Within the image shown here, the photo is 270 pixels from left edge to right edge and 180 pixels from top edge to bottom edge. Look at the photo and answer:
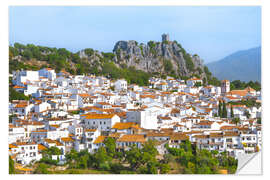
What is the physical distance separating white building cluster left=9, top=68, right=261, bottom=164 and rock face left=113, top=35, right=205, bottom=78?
1888cm

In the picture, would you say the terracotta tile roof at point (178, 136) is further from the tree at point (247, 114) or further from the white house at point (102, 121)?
the tree at point (247, 114)

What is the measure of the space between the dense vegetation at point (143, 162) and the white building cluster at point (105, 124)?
68 centimetres

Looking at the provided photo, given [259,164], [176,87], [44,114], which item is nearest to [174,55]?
[176,87]

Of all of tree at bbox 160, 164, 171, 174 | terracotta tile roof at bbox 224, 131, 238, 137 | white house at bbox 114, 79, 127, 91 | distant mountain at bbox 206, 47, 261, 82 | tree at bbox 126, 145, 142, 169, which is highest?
distant mountain at bbox 206, 47, 261, 82

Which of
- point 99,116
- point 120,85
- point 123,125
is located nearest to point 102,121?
point 99,116

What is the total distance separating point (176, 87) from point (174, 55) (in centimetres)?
1360

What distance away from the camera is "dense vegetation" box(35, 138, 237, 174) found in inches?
506

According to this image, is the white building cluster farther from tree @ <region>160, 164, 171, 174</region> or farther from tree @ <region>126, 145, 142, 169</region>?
tree @ <region>160, 164, 171, 174</region>

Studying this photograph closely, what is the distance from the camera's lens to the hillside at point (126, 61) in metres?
33.3

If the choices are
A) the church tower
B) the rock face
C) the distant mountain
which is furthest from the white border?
the rock face

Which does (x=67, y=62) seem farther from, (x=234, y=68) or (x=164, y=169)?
(x=164, y=169)

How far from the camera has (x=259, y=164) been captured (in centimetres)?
1141

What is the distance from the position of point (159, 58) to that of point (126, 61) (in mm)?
4212
